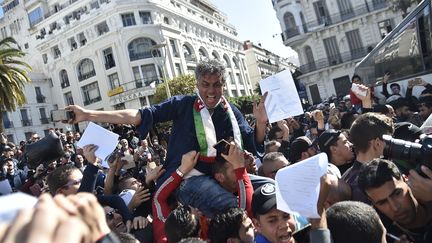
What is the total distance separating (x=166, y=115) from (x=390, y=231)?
190cm

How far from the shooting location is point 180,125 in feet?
11.5

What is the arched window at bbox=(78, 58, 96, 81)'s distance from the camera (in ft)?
156

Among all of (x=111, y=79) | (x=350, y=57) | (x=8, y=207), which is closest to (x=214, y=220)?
(x=8, y=207)

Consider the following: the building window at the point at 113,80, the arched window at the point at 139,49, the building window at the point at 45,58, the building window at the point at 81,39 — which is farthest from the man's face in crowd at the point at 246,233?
the building window at the point at 45,58

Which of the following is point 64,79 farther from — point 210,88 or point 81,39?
point 210,88

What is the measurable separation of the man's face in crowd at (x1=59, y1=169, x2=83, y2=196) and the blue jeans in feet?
3.89

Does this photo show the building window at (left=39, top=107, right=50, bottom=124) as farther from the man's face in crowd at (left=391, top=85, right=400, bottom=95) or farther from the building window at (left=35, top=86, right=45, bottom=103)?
the man's face in crowd at (left=391, top=85, right=400, bottom=95)

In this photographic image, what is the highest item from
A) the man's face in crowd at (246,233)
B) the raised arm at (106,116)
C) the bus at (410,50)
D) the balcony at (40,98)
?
the balcony at (40,98)

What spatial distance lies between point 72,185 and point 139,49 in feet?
141

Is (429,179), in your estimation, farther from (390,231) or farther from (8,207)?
(8,207)

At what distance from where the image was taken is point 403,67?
10766 mm

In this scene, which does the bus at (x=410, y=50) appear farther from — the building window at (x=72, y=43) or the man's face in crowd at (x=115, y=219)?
the building window at (x=72, y=43)

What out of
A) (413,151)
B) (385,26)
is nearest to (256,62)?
(385,26)

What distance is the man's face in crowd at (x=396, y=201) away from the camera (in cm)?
259
